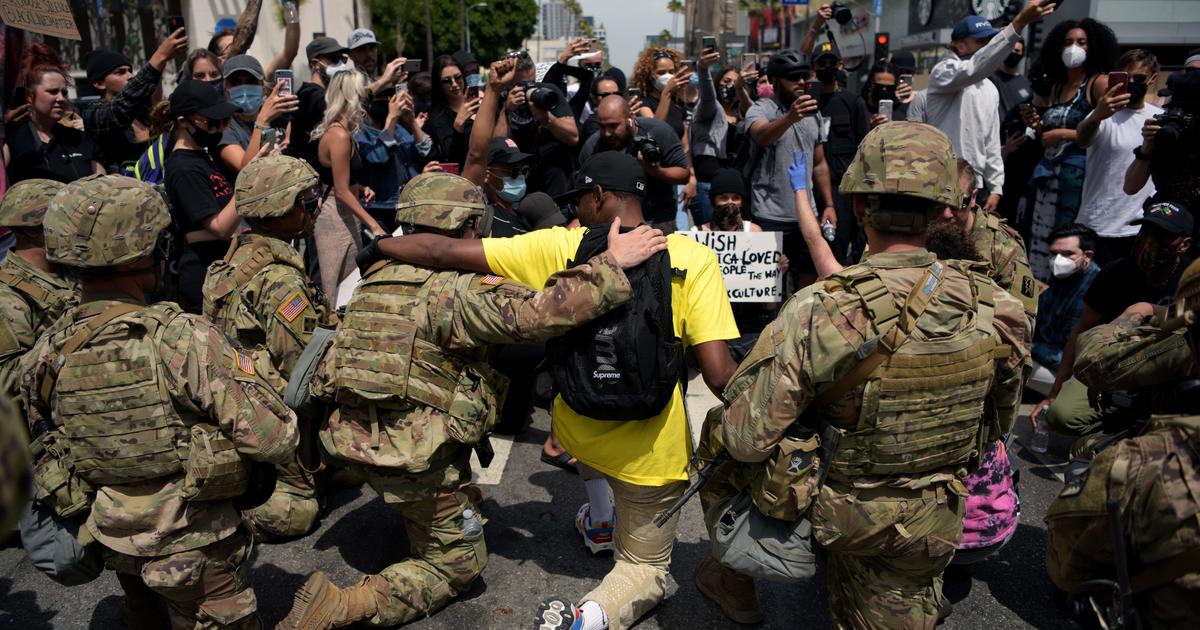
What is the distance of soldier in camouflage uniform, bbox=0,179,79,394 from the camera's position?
3.39 meters

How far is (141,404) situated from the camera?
2.62 metres

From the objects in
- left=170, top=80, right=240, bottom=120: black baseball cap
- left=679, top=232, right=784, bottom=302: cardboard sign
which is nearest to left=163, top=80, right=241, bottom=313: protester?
left=170, top=80, right=240, bottom=120: black baseball cap

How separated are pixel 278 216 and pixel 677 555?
2477 millimetres

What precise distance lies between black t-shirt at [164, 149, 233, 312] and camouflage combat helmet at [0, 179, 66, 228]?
0.97 meters

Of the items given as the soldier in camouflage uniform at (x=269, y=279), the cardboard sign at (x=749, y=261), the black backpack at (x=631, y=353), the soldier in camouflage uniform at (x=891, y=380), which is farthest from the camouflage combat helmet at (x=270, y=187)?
the cardboard sign at (x=749, y=261)

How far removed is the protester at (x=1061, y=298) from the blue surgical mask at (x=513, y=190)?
11.7 ft

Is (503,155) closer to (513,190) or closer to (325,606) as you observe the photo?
(513,190)

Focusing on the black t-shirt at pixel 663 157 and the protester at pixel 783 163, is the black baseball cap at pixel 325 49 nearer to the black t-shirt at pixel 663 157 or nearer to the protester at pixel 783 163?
the black t-shirt at pixel 663 157

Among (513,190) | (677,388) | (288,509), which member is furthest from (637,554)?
(513,190)

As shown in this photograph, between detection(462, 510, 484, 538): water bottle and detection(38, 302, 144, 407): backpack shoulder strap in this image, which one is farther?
detection(462, 510, 484, 538): water bottle

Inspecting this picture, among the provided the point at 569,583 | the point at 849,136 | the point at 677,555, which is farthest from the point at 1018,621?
the point at 849,136

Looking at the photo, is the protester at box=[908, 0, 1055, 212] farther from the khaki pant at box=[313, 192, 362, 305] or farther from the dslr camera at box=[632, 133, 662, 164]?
the khaki pant at box=[313, 192, 362, 305]

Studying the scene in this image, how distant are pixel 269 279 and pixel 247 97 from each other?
10.7ft

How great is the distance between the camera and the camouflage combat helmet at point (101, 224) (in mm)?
2609
